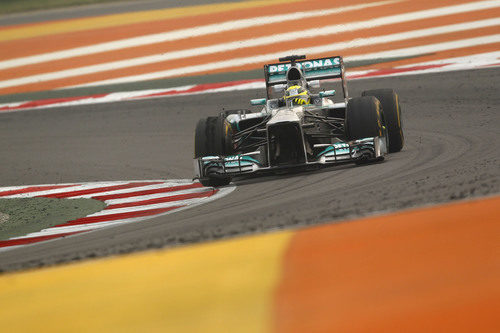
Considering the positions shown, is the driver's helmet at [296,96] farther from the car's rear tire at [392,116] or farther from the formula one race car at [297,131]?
the car's rear tire at [392,116]

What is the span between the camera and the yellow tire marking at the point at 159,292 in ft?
11.3

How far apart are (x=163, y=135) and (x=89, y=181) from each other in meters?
2.42

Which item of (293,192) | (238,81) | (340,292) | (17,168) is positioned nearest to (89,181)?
(17,168)

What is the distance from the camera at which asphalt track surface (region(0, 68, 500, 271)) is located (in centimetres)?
555

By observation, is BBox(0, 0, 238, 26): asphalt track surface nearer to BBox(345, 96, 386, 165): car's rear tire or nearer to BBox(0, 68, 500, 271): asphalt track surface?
BBox(0, 68, 500, 271): asphalt track surface

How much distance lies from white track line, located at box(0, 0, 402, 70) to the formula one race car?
27.3 feet

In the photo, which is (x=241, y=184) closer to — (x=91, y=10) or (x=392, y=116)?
(x=392, y=116)

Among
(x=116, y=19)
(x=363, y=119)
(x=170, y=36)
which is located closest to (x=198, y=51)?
(x=170, y=36)

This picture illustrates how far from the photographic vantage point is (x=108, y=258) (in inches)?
177

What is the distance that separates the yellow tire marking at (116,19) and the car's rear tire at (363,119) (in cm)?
1054

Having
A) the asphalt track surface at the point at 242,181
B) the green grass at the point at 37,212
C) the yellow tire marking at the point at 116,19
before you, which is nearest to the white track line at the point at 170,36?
the yellow tire marking at the point at 116,19

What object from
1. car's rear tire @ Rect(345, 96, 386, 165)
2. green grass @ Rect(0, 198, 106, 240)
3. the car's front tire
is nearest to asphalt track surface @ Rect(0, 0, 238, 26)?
the car's front tire

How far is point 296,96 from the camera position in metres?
9.31

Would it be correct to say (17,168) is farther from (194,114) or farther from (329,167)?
(329,167)
